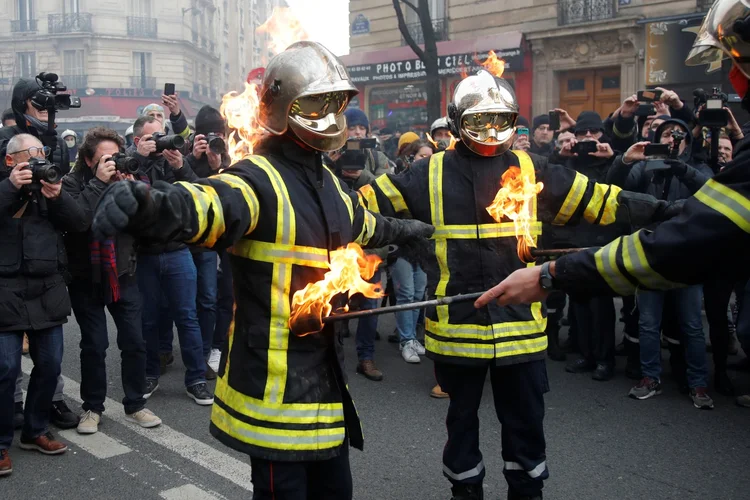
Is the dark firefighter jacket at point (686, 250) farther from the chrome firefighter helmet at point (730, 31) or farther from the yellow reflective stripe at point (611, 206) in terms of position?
the yellow reflective stripe at point (611, 206)

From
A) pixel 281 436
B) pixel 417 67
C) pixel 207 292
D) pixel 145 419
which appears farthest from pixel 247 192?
pixel 417 67

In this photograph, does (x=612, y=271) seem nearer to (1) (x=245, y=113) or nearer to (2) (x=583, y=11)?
(1) (x=245, y=113)

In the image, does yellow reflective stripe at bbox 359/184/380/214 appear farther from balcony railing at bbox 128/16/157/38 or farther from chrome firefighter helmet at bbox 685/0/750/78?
balcony railing at bbox 128/16/157/38

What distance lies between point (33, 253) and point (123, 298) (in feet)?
2.37

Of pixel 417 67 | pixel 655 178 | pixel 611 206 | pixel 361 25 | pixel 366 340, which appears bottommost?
pixel 366 340

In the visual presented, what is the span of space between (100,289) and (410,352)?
2.88 metres

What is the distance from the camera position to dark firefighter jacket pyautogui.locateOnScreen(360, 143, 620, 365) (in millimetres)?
3744

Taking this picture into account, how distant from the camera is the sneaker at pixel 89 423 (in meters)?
4.99

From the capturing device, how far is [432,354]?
153 inches

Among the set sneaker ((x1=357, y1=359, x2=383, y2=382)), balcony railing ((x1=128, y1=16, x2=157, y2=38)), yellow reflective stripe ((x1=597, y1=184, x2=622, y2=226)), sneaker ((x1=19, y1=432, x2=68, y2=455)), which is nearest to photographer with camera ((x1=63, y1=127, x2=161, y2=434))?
sneaker ((x1=19, y1=432, x2=68, y2=455))

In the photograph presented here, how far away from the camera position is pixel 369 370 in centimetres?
628

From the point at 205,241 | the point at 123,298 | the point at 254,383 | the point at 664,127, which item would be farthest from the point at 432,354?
the point at 664,127

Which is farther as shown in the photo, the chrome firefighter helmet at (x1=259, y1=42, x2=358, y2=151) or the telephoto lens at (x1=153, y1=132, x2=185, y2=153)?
the telephoto lens at (x1=153, y1=132, x2=185, y2=153)

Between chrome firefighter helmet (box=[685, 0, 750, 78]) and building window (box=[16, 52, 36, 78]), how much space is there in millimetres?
47548
